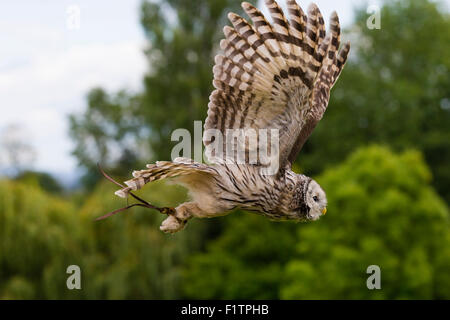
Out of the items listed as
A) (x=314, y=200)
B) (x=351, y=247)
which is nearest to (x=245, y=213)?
(x=351, y=247)

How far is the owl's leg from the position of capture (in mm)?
4609

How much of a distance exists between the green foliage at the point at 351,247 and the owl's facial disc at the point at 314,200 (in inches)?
593

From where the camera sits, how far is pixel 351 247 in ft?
68.7

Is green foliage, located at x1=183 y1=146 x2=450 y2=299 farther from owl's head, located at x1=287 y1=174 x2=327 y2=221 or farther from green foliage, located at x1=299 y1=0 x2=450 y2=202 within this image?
owl's head, located at x1=287 y1=174 x2=327 y2=221

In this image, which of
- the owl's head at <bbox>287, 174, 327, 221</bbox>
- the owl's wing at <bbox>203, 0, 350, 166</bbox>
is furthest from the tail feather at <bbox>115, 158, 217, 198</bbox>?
the owl's head at <bbox>287, 174, 327, 221</bbox>

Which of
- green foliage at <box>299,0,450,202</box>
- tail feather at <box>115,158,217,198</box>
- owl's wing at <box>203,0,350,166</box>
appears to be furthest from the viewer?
green foliage at <box>299,0,450,202</box>

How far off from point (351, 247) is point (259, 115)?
1675cm

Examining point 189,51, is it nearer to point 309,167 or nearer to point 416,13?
point 309,167

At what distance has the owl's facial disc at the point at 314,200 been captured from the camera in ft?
15.8

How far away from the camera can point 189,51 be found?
2864 cm

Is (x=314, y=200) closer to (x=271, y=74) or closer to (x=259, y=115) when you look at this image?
(x=259, y=115)

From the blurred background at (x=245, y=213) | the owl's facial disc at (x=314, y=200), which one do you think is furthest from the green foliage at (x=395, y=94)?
the owl's facial disc at (x=314, y=200)

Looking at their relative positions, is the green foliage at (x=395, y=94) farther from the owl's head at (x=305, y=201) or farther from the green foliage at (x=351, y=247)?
the owl's head at (x=305, y=201)
